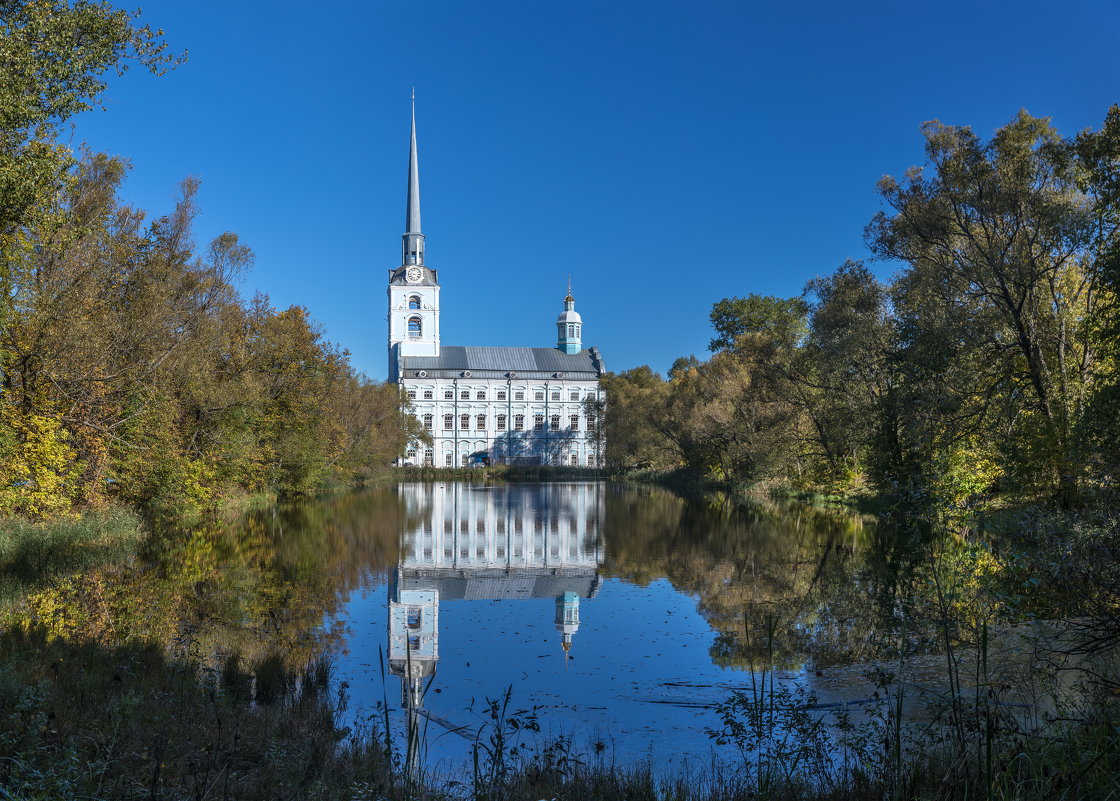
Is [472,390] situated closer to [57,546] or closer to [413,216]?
[413,216]

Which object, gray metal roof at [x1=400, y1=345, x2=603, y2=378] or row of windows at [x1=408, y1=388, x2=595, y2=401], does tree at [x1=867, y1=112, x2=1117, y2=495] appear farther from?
gray metal roof at [x1=400, y1=345, x2=603, y2=378]

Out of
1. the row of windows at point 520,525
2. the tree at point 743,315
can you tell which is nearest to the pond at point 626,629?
the row of windows at point 520,525

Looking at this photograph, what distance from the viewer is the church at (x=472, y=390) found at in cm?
9544

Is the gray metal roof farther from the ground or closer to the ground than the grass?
farther from the ground

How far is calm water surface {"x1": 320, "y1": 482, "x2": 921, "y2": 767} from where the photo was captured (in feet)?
27.0

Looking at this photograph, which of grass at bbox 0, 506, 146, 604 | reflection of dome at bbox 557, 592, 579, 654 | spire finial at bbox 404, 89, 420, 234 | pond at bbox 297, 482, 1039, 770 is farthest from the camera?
spire finial at bbox 404, 89, 420, 234

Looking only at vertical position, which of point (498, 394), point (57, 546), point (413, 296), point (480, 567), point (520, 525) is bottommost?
point (480, 567)

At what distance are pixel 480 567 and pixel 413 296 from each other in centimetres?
8027

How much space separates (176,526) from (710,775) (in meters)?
20.8

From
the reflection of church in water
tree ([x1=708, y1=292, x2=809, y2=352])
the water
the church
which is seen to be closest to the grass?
the water

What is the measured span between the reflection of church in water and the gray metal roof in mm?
59440

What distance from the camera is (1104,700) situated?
19.6 feet

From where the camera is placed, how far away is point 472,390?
9644cm

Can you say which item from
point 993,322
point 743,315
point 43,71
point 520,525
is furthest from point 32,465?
point 743,315
